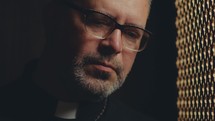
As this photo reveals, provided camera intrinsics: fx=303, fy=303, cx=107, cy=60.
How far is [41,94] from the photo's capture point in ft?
2.93

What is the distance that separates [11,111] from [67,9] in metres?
0.34

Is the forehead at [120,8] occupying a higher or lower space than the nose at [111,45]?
higher

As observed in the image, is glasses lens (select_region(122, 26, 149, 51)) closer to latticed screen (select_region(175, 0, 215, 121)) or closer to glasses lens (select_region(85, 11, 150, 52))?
glasses lens (select_region(85, 11, 150, 52))

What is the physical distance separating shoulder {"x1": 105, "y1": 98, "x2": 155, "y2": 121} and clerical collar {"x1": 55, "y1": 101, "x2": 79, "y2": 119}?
0.12 m

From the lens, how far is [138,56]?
1146mm

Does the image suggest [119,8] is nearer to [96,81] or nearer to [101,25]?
[101,25]

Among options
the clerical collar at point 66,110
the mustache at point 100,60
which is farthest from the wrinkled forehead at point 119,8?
the clerical collar at point 66,110

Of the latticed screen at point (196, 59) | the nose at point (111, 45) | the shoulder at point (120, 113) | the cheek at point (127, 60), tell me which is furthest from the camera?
the shoulder at point (120, 113)

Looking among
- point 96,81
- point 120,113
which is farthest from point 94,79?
point 120,113

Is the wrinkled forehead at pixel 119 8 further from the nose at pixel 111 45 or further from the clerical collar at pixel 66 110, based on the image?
the clerical collar at pixel 66 110

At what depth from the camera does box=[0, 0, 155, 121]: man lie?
0.81 m

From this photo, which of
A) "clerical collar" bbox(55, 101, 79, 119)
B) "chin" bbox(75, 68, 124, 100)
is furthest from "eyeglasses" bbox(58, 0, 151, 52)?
"clerical collar" bbox(55, 101, 79, 119)

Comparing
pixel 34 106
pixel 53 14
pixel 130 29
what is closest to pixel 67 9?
pixel 53 14

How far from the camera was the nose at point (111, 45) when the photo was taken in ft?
2.56
